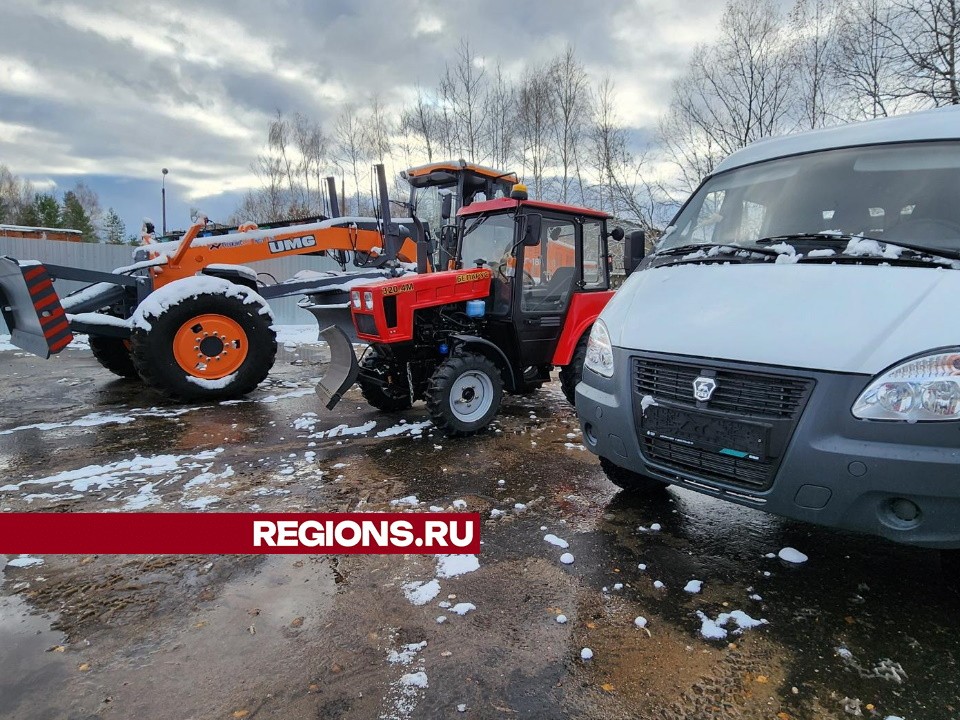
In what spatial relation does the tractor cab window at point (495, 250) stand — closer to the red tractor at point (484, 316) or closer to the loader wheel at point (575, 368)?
the red tractor at point (484, 316)

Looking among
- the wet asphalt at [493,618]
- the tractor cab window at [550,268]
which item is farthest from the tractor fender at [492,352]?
the wet asphalt at [493,618]

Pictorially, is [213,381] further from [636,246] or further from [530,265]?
[636,246]

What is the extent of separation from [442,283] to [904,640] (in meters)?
4.40

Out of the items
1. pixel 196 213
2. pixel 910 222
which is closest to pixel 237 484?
pixel 910 222

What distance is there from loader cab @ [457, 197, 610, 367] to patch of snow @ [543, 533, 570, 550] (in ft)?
9.60

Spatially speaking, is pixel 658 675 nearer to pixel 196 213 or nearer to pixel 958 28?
pixel 196 213

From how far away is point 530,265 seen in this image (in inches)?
237

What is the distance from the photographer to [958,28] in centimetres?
1036

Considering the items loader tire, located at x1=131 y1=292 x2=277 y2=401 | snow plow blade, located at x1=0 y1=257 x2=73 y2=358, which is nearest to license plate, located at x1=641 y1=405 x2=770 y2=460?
loader tire, located at x1=131 y1=292 x2=277 y2=401

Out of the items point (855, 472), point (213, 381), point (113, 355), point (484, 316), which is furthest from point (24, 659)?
point (113, 355)

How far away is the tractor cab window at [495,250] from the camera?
595 centimetres

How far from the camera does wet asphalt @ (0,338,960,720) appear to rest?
2.10 metres

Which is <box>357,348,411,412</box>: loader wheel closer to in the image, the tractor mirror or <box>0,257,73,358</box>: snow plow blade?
the tractor mirror

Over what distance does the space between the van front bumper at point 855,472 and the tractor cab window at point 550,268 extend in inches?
139
